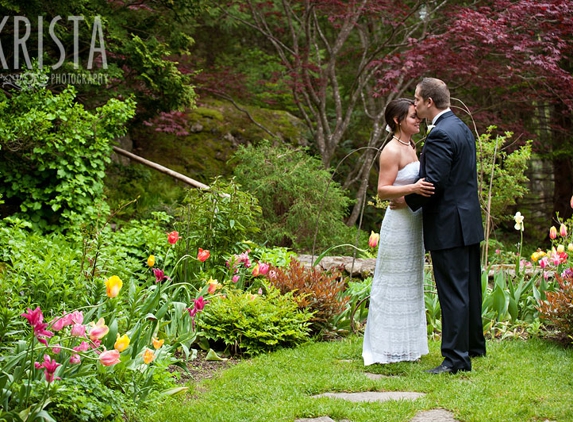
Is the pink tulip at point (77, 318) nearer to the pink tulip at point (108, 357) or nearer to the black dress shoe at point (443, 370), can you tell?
the pink tulip at point (108, 357)

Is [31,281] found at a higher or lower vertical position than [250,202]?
lower

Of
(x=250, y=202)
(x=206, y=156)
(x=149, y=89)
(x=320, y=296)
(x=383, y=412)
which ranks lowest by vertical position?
(x=383, y=412)

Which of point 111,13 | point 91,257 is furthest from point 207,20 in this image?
point 91,257

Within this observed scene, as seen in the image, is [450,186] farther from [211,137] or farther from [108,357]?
[211,137]

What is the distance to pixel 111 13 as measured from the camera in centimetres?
809

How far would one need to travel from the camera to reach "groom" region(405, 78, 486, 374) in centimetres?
394

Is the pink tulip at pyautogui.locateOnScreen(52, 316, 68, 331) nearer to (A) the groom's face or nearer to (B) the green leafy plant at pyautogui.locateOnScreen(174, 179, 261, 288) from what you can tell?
(A) the groom's face

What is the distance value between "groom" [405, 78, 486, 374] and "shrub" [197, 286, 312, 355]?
120 centimetres

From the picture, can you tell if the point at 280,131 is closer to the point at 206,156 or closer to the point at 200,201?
the point at 206,156

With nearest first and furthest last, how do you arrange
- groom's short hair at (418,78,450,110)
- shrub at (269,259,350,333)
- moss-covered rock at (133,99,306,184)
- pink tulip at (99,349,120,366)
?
pink tulip at (99,349,120,366), groom's short hair at (418,78,450,110), shrub at (269,259,350,333), moss-covered rock at (133,99,306,184)

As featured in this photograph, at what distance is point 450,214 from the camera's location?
3.97 meters

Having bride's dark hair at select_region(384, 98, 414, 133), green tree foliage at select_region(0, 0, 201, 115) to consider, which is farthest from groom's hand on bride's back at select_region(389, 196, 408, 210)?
green tree foliage at select_region(0, 0, 201, 115)

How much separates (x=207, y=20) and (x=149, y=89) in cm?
401

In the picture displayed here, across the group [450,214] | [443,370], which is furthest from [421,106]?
[443,370]
